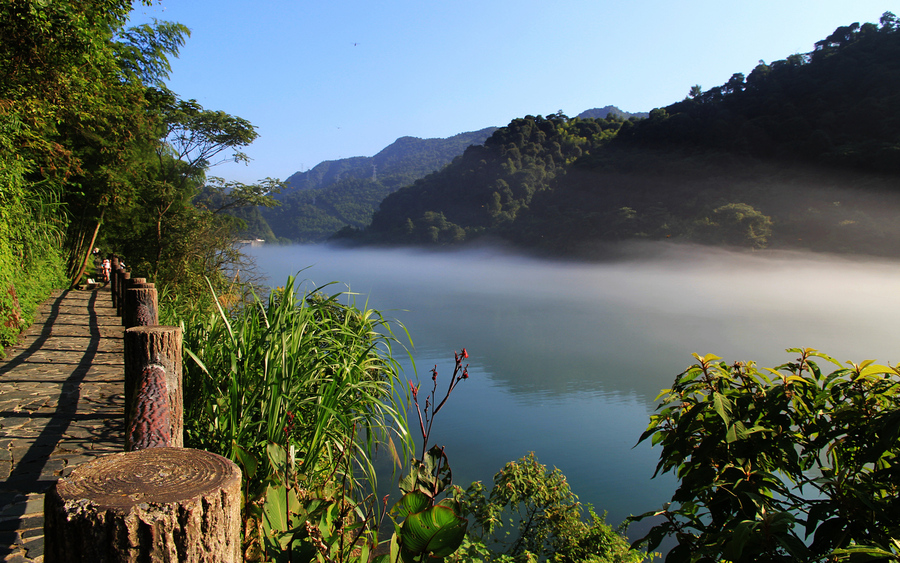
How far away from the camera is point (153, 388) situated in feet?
5.26

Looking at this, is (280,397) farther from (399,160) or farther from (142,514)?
(399,160)

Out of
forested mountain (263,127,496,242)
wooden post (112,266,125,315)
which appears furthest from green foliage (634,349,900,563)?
forested mountain (263,127,496,242)

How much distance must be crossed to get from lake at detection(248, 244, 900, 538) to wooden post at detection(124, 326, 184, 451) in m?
2.42

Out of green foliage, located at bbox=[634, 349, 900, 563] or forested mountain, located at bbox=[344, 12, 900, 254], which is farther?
forested mountain, located at bbox=[344, 12, 900, 254]

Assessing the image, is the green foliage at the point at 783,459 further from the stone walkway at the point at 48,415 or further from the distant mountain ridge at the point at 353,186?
the distant mountain ridge at the point at 353,186

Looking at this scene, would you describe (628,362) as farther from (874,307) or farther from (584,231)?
(584,231)

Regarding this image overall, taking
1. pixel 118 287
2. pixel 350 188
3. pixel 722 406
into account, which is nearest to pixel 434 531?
pixel 722 406

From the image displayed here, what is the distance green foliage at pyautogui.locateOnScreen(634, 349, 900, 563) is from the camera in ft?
3.98

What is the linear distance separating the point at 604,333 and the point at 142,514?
2129 cm

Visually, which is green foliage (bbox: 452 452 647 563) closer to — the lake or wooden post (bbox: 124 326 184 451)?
the lake

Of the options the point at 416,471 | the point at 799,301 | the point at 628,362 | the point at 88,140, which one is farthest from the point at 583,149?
the point at 416,471

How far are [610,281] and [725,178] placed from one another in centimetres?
1276

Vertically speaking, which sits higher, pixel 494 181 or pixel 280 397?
pixel 494 181

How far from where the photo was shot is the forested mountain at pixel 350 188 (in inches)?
3228
